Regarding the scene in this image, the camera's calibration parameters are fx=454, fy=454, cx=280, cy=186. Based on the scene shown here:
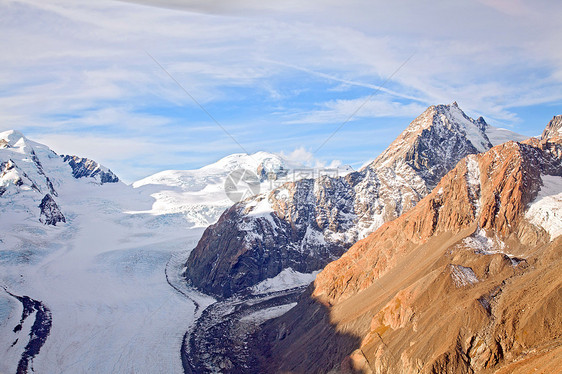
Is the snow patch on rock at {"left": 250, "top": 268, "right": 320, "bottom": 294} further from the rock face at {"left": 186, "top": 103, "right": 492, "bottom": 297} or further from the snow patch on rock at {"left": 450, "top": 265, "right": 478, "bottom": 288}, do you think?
the snow patch on rock at {"left": 450, "top": 265, "right": 478, "bottom": 288}

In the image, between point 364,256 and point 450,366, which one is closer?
point 450,366

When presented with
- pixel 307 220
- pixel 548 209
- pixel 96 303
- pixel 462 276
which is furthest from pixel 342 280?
pixel 307 220

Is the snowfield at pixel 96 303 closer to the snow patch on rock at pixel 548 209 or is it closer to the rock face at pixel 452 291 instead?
the rock face at pixel 452 291

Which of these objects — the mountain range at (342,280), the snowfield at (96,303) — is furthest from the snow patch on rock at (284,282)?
the snowfield at (96,303)

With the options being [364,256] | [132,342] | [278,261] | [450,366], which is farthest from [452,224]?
[278,261]

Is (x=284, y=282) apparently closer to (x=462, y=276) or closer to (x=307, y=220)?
(x=307, y=220)

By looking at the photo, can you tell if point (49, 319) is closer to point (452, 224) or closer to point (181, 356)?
point (181, 356)
